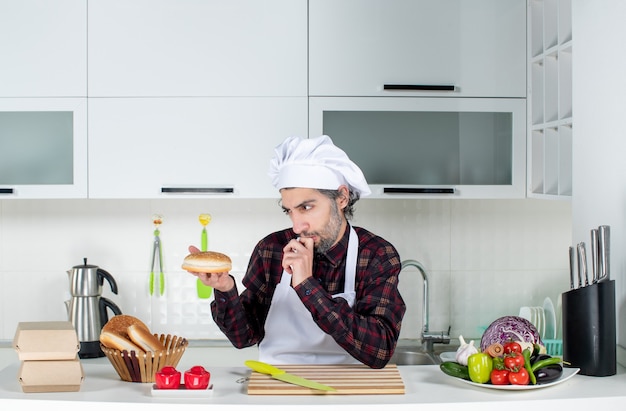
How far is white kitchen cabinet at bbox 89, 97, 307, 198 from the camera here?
2785 mm

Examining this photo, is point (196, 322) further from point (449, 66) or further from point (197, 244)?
point (449, 66)

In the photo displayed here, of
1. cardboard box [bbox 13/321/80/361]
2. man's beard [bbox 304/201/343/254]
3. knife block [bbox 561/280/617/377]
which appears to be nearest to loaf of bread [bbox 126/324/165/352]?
cardboard box [bbox 13/321/80/361]

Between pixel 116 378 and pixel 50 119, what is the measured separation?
4.14ft

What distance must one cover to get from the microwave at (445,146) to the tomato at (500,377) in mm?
1174

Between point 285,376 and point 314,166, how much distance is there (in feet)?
1.86

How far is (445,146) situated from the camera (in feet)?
9.41

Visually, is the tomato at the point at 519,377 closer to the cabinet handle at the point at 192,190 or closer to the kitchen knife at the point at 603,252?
the kitchen knife at the point at 603,252

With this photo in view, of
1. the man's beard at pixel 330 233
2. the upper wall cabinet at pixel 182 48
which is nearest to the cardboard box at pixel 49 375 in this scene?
the man's beard at pixel 330 233

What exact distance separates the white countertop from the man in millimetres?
178

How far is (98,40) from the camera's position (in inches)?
109

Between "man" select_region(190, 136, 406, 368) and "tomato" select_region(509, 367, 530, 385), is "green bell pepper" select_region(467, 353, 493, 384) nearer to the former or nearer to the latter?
"tomato" select_region(509, 367, 530, 385)

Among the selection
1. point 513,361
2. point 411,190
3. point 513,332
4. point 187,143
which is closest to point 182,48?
point 187,143

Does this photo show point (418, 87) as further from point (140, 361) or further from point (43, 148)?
point (140, 361)

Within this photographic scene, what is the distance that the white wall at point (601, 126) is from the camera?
2.03m
